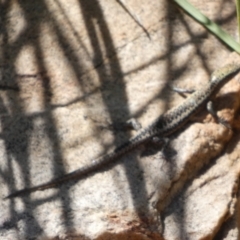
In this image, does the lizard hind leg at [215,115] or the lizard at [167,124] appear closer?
the lizard at [167,124]

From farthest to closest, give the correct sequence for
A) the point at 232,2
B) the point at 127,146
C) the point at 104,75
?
the point at 232,2 < the point at 104,75 < the point at 127,146

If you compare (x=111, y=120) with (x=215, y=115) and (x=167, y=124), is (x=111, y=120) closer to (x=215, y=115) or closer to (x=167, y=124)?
(x=167, y=124)

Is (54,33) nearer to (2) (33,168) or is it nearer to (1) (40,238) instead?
(2) (33,168)

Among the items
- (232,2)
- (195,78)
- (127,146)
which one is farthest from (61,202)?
(232,2)

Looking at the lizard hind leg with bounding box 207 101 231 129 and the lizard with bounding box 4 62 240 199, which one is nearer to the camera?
the lizard with bounding box 4 62 240 199

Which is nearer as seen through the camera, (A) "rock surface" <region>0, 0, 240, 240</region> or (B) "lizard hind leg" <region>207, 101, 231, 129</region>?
(A) "rock surface" <region>0, 0, 240, 240</region>
